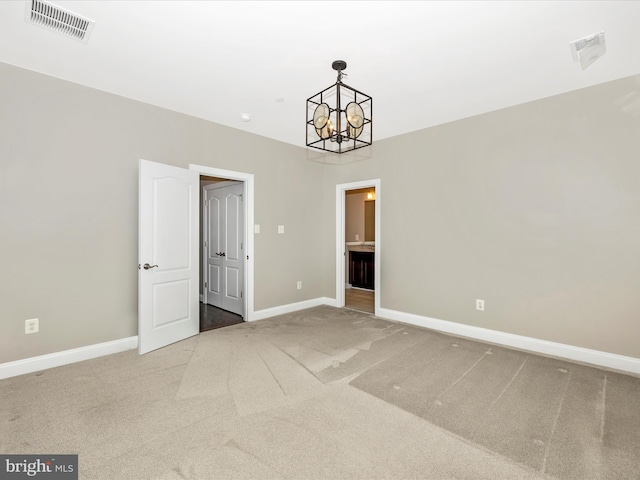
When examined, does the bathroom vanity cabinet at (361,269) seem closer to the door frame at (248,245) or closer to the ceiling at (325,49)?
the door frame at (248,245)

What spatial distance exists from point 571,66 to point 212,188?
4967mm

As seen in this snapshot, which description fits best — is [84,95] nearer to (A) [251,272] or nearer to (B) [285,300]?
(A) [251,272]

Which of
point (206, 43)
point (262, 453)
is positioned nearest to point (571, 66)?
point (206, 43)

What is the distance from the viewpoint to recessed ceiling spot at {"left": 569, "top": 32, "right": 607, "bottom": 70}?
2316 millimetres

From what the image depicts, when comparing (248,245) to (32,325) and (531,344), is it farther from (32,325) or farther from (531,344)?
(531,344)

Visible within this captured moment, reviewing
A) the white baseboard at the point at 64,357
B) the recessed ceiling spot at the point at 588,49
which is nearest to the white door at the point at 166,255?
A: the white baseboard at the point at 64,357

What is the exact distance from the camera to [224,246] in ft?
16.6

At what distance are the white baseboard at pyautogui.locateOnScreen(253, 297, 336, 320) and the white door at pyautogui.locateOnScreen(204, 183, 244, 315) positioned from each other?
31cm

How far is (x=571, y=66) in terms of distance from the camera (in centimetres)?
269

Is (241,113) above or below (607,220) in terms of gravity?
above

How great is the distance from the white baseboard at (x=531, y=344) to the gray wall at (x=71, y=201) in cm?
369

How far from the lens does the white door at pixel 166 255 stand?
3230 mm

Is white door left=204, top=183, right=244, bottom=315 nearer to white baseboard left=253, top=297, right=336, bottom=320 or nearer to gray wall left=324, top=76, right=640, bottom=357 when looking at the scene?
white baseboard left=253, top=297, right=336, bottom=320

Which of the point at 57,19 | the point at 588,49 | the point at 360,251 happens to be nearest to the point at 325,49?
the point at 57,19
